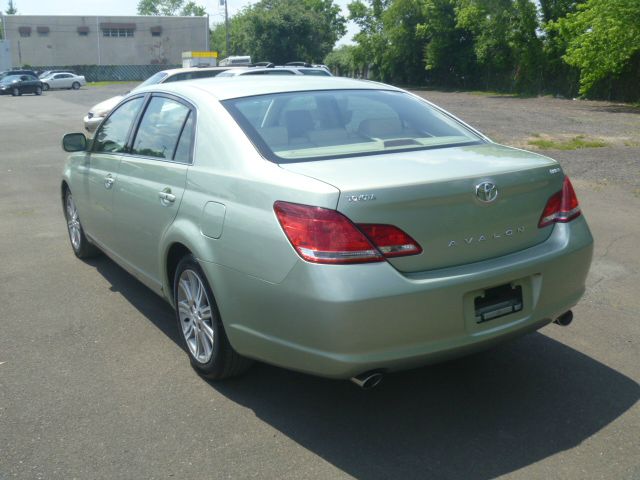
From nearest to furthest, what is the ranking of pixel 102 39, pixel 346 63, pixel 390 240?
pixel 390 240
pixel 346 63
pixel 102 39

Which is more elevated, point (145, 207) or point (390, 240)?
point (390, 240)

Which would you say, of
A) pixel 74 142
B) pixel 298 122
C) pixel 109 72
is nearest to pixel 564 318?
pixel 298 122

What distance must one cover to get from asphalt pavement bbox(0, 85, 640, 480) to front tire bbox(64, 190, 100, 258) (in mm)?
1027

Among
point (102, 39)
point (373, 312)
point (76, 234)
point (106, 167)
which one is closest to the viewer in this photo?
point (373, 312)

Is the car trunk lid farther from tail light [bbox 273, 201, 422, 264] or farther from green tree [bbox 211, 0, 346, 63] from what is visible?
green tree [bbox 211, 0, 346, 63]

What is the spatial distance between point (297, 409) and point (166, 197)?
4.81 feet

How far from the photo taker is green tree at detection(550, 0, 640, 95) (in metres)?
25.4

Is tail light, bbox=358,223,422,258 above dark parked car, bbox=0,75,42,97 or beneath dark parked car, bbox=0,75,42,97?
above

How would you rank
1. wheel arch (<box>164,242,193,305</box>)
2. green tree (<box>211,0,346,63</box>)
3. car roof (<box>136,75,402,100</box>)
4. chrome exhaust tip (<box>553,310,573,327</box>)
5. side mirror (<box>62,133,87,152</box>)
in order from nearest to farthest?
chrome exhaust tip (<box>553,310,573,327</box>) < wheel arch (<box>164,242,193,305</box>) < car roof (<box>136,75,402,100</box>) < side mirror (<box>62,133,87,152</box>) < green tree (<box>211,0,346,63</box>)

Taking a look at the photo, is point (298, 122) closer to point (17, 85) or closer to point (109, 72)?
point (17, 85)

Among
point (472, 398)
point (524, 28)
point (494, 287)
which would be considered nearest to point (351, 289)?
point (494, 287)

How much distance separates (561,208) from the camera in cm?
382

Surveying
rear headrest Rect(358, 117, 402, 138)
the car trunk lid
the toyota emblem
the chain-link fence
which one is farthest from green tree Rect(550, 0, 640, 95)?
the chain-link fence

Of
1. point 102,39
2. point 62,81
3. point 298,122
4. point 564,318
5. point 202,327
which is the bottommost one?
point 62,81
